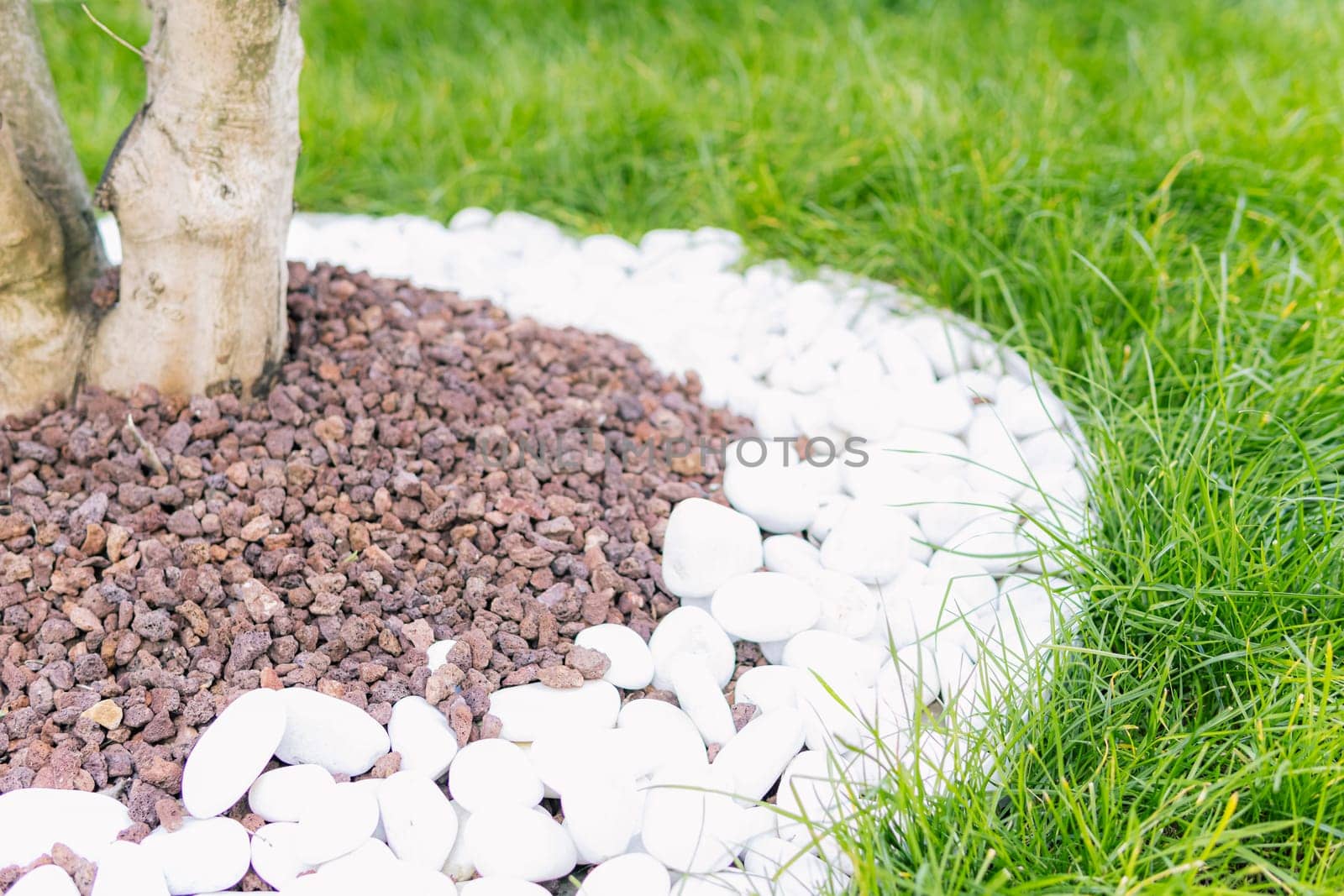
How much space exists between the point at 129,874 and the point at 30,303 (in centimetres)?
94

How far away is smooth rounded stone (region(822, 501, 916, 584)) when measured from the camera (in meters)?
1.66

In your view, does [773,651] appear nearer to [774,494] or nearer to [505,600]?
[774,494]

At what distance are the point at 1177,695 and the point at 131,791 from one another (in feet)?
4.33

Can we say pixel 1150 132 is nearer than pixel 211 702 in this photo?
No

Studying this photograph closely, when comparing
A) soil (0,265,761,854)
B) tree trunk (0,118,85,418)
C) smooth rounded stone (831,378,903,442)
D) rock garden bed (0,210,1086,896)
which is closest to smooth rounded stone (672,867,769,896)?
A: rock garden bed (0,210,1086,896)

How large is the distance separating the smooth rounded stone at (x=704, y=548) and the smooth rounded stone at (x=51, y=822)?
78cm

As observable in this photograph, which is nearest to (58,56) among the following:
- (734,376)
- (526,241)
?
(526,241)

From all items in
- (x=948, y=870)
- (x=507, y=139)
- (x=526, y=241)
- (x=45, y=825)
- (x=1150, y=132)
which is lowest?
(x=45, y=825)

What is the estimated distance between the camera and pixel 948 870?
46.4 inches

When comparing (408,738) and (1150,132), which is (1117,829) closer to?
(408,738)

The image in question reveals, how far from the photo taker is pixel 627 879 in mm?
1216

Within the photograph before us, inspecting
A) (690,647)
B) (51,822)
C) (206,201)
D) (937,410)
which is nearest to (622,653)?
(690,647)

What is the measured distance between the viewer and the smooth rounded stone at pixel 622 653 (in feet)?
4.86

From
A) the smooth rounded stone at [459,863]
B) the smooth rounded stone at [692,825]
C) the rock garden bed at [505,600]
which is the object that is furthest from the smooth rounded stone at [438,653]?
the smooth rounded stone at [692,825]
